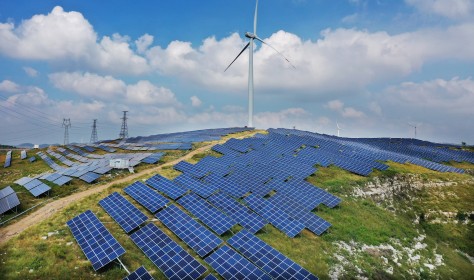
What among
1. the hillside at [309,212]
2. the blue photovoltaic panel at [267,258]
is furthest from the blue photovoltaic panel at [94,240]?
the blue photovoltaic panel at [267,258]

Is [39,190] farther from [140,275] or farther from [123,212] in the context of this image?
[140,275]

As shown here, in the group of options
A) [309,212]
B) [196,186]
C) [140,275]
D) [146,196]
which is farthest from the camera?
[196,186]

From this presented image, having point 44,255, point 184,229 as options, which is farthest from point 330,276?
point 44,255

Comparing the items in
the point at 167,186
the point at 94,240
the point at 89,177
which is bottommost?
the point at 94,240

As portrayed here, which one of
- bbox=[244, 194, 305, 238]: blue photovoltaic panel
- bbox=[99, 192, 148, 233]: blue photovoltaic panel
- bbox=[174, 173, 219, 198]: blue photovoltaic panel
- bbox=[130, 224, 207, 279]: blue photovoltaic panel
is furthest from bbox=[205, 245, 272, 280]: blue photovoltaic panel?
bbox=[174, 173, 219, 198]: blue photovoltaic panel

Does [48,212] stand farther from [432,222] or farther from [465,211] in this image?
[465,211]

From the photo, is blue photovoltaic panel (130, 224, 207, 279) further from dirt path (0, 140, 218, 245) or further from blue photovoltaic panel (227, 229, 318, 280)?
dirt path (0, 140, 218, 245)

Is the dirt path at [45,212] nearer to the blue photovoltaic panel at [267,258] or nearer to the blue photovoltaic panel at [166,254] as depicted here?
the blue photovoltaic panel at [166,254]

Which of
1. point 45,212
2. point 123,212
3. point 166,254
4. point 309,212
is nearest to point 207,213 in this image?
point 166,254
